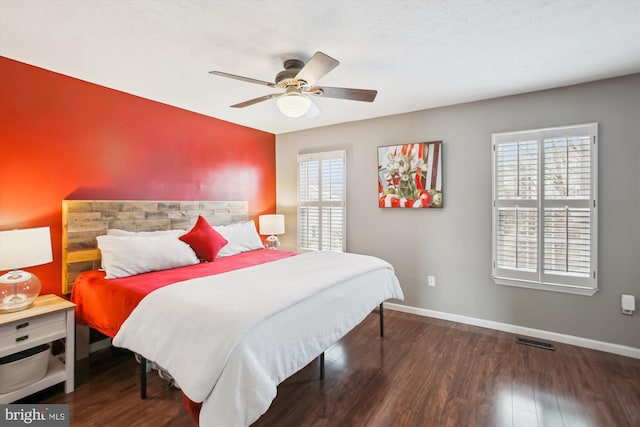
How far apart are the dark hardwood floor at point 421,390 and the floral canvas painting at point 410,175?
1632 mm

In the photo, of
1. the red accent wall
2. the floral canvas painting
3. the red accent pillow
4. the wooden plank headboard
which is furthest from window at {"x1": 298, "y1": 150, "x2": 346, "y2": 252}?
the red accent pillow

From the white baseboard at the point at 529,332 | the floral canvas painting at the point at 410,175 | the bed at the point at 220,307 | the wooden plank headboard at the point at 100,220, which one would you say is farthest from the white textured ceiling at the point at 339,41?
the white baseboard at the point at 529,332

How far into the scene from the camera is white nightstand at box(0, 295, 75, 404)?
2.01 metres

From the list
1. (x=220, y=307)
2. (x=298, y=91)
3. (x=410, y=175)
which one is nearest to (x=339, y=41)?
(x=298, y=91)

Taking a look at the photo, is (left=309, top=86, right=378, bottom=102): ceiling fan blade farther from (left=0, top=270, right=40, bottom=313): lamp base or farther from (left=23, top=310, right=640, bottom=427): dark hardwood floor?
Result: (left=0, top=270, right=40, bottom=313): lamp base

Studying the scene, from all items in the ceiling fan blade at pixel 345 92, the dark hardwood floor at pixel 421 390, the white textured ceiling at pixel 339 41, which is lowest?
the dark hardwood floor at pixel 421 390

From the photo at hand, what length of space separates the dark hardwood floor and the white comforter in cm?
46

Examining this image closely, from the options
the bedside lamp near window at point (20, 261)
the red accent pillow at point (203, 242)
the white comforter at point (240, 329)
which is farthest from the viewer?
the red accent pillow at point (203, 242)

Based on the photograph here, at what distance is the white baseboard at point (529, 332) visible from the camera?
2.81 m

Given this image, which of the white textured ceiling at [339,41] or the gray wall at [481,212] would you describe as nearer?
the white textured ceiling at [339,41]

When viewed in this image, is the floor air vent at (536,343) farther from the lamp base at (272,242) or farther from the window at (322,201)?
the lamp base at (272,242)

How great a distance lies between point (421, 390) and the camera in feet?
7.52

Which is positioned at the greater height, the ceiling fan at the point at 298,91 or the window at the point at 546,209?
the ceiling fan at the point at 298,91

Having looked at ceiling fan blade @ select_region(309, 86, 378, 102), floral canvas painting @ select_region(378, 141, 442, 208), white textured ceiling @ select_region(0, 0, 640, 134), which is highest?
white textured ceiling @ select_region(0, 0, 640, 134)
